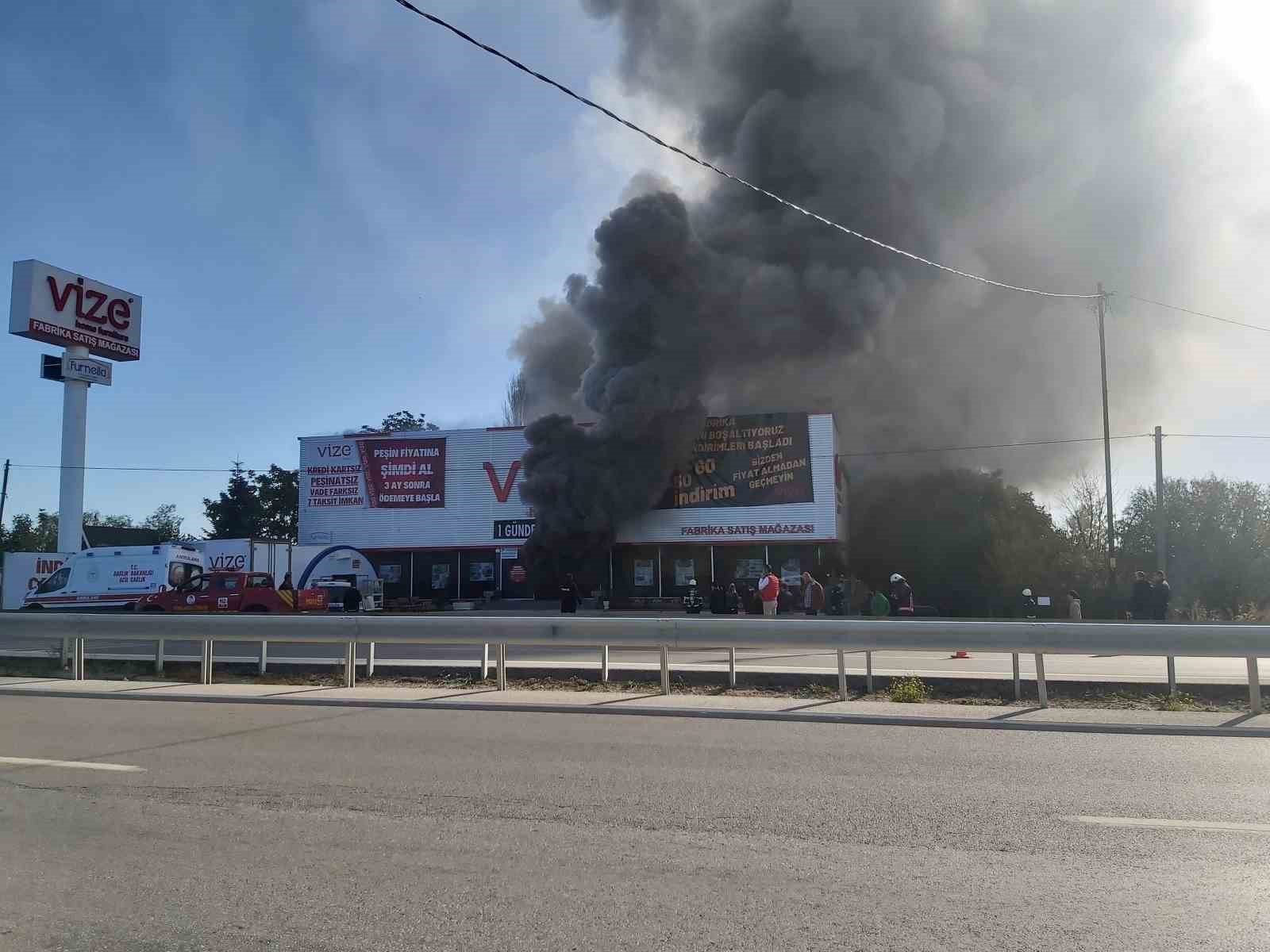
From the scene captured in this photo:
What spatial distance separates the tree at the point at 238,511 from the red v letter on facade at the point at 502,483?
28.3 metres

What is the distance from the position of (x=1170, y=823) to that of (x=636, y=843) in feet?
9.12

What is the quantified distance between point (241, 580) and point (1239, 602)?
31.2 m

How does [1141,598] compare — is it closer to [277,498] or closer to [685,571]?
[685,571]

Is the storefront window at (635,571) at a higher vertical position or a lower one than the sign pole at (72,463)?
lower

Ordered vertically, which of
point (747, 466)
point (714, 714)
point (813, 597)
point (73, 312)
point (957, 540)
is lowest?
point (714, 714)

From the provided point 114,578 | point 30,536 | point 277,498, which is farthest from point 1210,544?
point 30,536

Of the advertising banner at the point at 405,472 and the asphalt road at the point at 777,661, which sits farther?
the advertising banner at the point at 405,472

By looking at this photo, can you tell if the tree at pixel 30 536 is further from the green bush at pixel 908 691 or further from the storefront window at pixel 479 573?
the green bush at pixel 908 691

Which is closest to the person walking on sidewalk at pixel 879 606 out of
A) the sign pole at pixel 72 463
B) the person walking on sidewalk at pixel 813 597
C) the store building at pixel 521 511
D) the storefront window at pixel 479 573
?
the person walking on sidewalk at pixel 813 597

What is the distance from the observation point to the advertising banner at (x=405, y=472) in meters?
36.3

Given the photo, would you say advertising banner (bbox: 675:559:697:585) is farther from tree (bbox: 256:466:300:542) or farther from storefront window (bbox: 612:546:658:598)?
tree (bbox: 256:466:300:542)

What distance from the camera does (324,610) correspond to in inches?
1055

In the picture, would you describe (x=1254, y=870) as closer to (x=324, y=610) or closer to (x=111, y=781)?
(x=111, y=781)

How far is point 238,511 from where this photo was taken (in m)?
57.8
